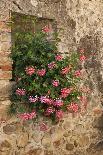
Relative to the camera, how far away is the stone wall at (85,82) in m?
5.03

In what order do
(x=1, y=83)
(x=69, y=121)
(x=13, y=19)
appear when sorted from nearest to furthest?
(x=1, y=83) → (x=13, y=19) → (x=69, y=121)

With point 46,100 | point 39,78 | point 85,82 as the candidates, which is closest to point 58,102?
point 46,100

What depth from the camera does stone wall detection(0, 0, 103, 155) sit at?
198 inches

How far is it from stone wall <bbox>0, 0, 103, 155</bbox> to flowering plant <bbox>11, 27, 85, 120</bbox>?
0.55ft

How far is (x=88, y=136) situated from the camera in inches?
242

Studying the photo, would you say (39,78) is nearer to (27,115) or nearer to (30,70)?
(30,70)

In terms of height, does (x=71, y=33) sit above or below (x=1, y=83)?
above

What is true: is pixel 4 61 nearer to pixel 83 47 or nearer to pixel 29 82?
pixel 29 82

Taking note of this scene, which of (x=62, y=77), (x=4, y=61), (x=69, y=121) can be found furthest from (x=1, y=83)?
(x=69, y=121)

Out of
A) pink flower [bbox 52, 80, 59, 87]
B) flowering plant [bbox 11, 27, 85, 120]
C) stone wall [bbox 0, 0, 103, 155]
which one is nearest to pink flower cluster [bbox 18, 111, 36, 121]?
flowering plant [bbox 11, 27, 85, 120]

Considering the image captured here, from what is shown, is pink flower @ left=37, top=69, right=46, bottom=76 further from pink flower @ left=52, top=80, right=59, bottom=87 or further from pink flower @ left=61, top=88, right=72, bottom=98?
pink flower @ left=61, top=88, right=72, bottom=98

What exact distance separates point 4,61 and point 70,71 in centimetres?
99

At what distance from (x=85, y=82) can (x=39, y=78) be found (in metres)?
1.27

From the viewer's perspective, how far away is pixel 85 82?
6156 millimetres
